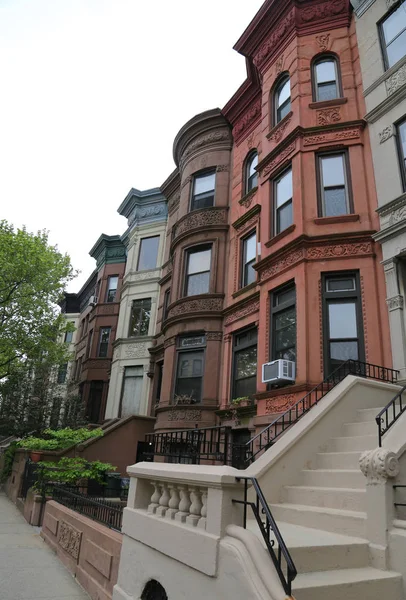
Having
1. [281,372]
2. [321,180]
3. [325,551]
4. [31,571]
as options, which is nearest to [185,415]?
[281,372]

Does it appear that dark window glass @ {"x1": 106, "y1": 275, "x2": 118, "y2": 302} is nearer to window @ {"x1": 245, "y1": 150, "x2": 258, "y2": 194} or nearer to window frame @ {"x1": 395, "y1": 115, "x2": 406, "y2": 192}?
window @ {"x1": 245, "y1": 150, "x2": 258, "y2": 194}

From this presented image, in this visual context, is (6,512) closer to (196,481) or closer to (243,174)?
(196,481)

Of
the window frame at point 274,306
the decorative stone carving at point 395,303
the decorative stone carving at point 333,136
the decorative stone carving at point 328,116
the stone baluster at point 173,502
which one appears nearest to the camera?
the stone baluster at point 173,502

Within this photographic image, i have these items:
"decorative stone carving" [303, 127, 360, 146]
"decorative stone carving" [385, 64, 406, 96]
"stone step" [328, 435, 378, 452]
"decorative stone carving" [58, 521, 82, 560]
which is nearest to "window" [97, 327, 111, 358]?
"decorative stone carving" [58, 521, 82, 560]

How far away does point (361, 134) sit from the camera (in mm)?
11289

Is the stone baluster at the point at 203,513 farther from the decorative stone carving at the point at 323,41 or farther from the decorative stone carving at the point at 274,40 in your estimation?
the decorative stone carving at the point at 274,40

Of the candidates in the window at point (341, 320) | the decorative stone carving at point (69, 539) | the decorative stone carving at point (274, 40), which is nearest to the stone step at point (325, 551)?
the decorative stone carving at point (69, 539)

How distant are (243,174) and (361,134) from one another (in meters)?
5.18

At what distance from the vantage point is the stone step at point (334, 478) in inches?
215

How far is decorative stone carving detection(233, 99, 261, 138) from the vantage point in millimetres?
15514

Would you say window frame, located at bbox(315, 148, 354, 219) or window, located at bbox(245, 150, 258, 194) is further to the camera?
window, located at bbox(245, 150, 258, 194)

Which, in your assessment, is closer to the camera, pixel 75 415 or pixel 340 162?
pixel 340 162

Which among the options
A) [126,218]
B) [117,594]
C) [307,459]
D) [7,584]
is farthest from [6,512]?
[126,218]

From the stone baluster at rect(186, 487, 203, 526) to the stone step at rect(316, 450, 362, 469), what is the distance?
249 centimetres
